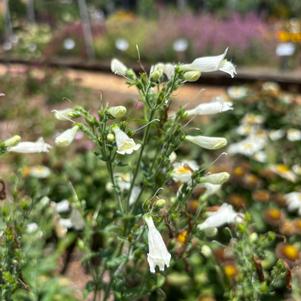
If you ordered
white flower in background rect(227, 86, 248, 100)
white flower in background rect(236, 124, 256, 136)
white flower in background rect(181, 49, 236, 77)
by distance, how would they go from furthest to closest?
white flower in background rect(227, 86, 248, 100) < white flower in background rect(236, 124, 256, 136) < white flower in background rect(181, 49, 236, 77)

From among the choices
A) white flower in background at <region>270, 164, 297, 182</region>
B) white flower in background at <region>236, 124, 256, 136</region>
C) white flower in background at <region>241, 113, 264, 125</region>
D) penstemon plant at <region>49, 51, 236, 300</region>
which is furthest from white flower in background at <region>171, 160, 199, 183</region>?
white flower in background at <region>241, 113, 264, 125</region>

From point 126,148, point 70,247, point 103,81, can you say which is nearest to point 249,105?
point 70,247

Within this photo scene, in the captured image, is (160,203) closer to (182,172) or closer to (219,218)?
(182,172)

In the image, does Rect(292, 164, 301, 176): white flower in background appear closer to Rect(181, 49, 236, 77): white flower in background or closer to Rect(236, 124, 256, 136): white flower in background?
Rect(236, 124, 256, 136): white flower in background

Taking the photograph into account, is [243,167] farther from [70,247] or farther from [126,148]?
[126,148]

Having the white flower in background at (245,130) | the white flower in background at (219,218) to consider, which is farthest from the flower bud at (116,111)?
the white flower in background at (245,130)

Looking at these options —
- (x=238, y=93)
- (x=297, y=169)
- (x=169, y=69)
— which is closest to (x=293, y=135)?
(x=297, y=169)
